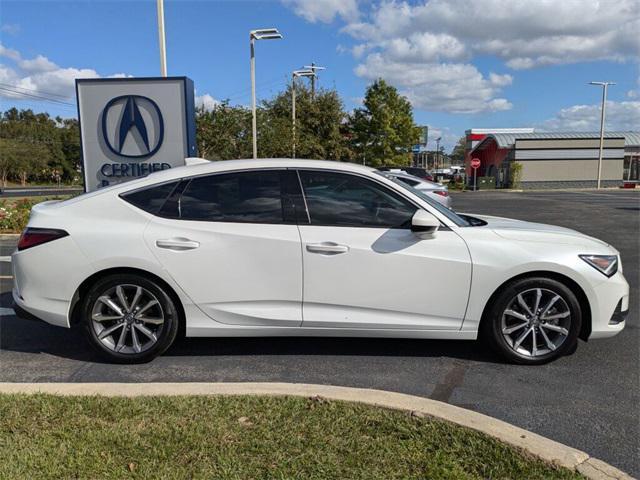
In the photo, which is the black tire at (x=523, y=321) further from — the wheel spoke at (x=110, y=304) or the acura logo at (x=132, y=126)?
the acura logo at (x=132, y=126)

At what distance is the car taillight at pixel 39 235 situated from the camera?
13.6 feet

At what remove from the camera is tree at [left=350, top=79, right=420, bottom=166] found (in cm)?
4553

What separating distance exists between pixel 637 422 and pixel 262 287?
2637mm

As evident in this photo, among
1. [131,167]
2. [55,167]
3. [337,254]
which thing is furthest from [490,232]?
[55,167]

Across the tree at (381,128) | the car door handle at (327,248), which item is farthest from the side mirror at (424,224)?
the tree at (381,128)

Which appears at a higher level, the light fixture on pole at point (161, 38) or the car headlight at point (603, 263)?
the light fixture on pole at point (161, 38)

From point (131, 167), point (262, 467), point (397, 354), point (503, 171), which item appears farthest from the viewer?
point (503, 171)

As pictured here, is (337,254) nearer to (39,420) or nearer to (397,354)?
(397,354)

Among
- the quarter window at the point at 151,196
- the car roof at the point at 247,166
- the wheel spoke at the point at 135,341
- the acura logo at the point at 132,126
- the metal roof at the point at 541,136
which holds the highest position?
the metal roof at the point at 541,136

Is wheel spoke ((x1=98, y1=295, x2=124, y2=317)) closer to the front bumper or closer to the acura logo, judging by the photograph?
the front bumper

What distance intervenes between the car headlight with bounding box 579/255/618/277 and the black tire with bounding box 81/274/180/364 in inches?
125

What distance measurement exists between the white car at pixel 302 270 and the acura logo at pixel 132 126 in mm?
6119

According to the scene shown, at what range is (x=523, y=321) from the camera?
13.6 feet

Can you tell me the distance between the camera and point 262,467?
270cm
